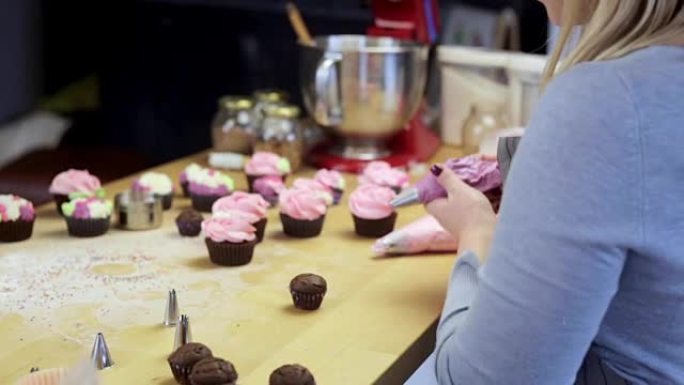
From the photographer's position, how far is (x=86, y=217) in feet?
4.21

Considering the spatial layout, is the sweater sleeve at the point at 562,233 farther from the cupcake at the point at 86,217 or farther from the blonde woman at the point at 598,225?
the cupcake at the point at 86,217

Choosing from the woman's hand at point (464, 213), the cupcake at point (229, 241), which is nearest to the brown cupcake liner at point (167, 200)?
the cupcake at point (229, 241)

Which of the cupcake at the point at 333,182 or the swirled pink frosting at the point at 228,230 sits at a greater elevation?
the swirled pink frosting at the point at 228,230

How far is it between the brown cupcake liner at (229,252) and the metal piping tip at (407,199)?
0.18 metres

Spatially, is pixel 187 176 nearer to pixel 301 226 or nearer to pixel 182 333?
pixel 301 226

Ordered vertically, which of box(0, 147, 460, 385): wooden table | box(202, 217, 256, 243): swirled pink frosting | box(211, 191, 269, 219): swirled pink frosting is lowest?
box(0, 147, 460, 385): wooden table

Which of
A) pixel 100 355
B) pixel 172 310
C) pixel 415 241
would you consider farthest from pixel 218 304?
pixel 415 241

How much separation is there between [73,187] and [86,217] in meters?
0.10

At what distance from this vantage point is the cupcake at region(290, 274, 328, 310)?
106cm

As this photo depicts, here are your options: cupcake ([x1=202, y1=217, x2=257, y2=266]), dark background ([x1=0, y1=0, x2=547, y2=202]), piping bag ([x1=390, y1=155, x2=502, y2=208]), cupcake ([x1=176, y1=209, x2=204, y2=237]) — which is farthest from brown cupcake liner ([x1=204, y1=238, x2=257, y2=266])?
dark background ([x1=0, y1=0, x2=547, y2=202])

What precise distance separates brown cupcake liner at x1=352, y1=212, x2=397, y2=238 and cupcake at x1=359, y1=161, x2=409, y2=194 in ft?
0.49

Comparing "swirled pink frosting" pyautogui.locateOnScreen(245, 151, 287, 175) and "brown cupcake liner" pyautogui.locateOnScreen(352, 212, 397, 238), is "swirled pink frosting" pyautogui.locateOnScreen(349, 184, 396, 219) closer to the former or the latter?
"brown cupcake liner" pyautogui.locateOnScreen(352, 212, 397, 238)

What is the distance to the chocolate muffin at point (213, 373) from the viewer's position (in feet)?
2.80

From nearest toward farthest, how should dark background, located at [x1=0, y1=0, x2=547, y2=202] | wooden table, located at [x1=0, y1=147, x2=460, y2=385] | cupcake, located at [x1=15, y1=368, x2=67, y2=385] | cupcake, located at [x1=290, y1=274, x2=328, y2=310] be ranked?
cupcake, located at [x1=15, y1=368, x2=67, y2=385]
wooden table, located at [x1=0, y1=147, x2=460, y2=385]
cupcake, located at [x1=290, y1=274, x2=328, y2=310]
dark background, located at [x1=0, y1=0, x2=547, y2=202]
